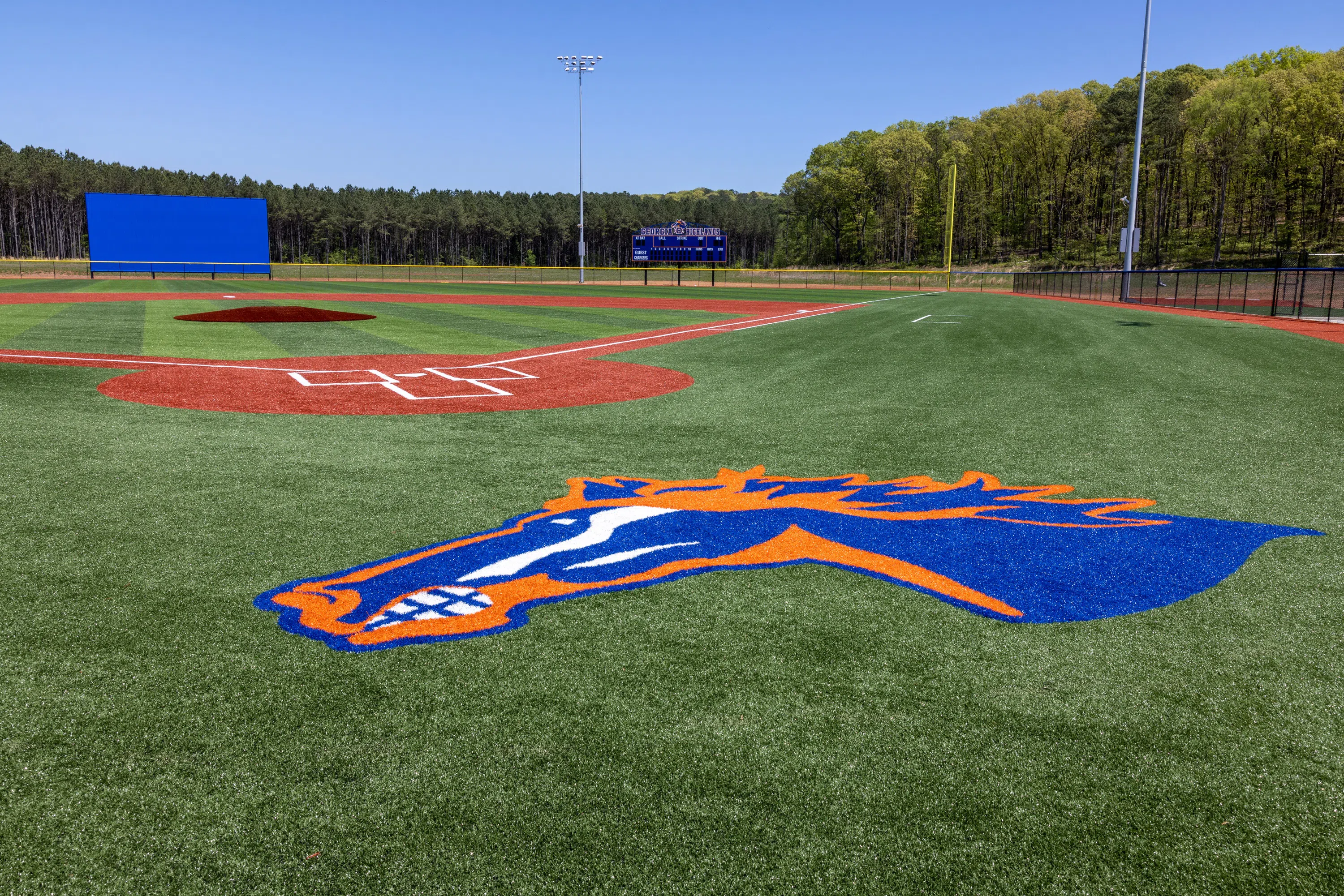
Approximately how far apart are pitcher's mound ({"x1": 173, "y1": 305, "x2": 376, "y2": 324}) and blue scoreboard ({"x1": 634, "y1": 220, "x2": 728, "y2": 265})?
113 ft

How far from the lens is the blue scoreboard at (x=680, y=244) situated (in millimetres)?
56688

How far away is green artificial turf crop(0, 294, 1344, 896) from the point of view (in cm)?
217

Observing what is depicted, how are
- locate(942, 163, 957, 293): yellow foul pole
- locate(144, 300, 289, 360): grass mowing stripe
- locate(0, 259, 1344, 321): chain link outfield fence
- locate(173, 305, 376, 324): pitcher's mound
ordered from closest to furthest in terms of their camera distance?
locate(144, 300, 289, 360): grass mowing stripe, locate(173, 305, 376, 324): pitcher's mound, locate(942, 163, 957, 293): yellow foul pole, locate(0, 259, 1344, 321): chain link outfield fence

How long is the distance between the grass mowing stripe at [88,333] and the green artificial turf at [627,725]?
33.1 ft

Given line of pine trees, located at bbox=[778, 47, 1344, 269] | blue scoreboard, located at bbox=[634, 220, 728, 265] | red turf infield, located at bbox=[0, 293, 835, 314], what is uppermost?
line of pine trees, located at bbox=[778, 47, 1344, 269]

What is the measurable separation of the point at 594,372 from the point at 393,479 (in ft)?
21.4

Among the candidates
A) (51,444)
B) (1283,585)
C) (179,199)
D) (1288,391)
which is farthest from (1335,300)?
(179,199)

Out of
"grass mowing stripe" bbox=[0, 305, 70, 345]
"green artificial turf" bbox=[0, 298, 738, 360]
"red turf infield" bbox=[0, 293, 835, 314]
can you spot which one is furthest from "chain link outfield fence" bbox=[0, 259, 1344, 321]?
"grass mowing stripe" bbox=[0, 305, 70, 345]

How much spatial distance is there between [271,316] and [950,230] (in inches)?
2084

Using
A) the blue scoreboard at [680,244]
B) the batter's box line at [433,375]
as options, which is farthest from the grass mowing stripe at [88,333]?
the blue scoreboard at [680,244]

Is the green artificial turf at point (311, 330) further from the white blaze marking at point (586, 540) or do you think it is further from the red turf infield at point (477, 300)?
the white blaze marking at point (586, 540)

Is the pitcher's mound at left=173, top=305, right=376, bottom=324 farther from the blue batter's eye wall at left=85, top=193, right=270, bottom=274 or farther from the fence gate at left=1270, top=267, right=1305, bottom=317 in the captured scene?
the blue batter's eye wall at left=85, top=193, right=270, bottom=274

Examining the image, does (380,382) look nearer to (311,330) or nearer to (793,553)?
(793,553)

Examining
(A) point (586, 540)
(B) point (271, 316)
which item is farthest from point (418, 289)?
(A) point (586, 540)
